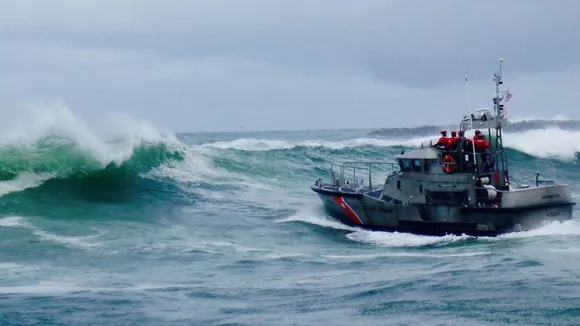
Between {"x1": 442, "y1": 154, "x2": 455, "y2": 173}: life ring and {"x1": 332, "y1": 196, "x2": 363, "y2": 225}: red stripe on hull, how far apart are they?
103 inches

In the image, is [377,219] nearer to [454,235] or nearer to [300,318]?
[454,235]

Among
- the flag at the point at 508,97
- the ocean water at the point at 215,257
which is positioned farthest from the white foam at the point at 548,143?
the flag at the point at 508,97

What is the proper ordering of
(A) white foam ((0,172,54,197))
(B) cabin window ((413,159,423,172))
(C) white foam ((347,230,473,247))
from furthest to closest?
(A) white foam ((0,172,54,197)) < (B) cabin window ((413,159,423,172)) < (C) white foam ((347,230,473,247))

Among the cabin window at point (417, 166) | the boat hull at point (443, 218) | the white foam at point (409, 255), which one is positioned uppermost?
the cabin window at point (417, 166)

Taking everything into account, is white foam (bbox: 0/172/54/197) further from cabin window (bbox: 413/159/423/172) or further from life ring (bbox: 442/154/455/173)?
life ring (bbox: 442/154/455/173)

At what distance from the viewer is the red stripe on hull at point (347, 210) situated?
66.2ft

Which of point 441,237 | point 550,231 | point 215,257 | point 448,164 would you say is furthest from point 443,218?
point 215,257

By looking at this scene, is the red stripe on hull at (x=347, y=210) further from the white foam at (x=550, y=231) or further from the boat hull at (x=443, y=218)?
the white foam at (x=550, y=231)

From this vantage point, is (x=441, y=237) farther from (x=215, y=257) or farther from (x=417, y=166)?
(x=215, y=257)

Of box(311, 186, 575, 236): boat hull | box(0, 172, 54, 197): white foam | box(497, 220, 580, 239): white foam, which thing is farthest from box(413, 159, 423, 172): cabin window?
box(0, 172, 54, 197): white foam

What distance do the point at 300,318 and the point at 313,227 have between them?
1000 cm

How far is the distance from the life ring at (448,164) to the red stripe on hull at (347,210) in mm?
2619

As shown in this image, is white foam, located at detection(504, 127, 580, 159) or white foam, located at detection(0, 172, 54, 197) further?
white foam, located at detection(504, 127, 580, 159)

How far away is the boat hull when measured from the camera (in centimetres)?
1792
